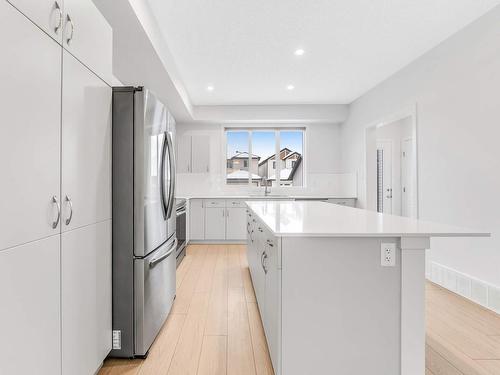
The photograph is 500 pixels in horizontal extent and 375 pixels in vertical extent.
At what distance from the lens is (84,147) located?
1.49 metres

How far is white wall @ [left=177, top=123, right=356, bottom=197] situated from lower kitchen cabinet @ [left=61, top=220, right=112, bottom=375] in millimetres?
4392

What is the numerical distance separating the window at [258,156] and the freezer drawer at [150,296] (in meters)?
3.98

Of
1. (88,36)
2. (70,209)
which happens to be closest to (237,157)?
(88,36)

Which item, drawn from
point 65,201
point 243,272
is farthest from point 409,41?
point 65,201

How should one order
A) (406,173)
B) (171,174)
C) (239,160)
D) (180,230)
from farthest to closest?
(406,173) < (239,160) < (180,230) < (171,174)

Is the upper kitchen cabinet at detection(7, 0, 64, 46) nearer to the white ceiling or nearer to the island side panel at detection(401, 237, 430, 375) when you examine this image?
the white ceiling

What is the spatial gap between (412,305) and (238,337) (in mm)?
1206

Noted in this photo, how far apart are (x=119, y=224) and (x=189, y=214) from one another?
11.8 feet

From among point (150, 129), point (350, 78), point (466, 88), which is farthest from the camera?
point (350, 78)

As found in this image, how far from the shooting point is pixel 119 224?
1834 millimetres

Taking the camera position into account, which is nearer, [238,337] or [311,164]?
[238,337]

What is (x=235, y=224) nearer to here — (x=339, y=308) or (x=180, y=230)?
(x=180, y=230)

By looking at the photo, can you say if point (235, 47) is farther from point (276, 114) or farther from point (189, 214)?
point (189, 214)

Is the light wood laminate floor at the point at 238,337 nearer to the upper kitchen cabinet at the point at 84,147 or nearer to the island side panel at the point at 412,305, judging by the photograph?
the island side panel at the point at 412,305
